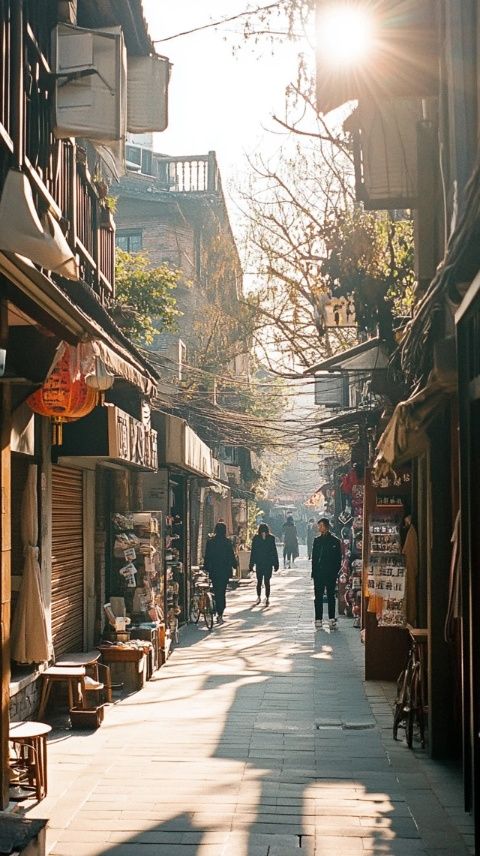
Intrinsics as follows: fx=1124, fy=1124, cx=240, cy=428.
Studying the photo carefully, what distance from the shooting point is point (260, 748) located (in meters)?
11.2

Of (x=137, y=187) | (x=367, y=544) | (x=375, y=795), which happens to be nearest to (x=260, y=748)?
(x=375, y=795)

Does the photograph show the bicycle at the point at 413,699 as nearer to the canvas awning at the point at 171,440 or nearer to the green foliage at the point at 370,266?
the green foliage at the point at 370,266

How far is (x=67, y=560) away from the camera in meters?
14.6

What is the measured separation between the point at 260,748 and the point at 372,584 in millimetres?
3350

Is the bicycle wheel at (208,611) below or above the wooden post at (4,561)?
below

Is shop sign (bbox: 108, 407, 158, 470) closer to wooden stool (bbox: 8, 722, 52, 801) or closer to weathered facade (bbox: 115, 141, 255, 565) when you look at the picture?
wooden stool (bbox: 8, 722, 52, 801)

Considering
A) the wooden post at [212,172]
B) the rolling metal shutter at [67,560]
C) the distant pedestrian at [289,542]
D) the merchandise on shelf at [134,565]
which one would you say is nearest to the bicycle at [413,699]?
the rolling metal shutter at [67,560]

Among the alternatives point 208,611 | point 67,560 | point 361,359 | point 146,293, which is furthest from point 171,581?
point 67,560

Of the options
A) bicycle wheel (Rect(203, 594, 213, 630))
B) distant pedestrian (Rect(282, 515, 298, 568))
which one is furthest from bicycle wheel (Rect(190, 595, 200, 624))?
distant pedestrian (Rect(282, 515, 298, 568))

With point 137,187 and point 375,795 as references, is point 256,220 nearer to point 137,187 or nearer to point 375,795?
point 137,187

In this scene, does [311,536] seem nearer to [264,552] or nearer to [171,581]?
[264,552]

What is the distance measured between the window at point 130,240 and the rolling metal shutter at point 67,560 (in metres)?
22.3

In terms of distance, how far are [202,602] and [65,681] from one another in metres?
11.2

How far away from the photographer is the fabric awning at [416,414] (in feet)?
32.1
